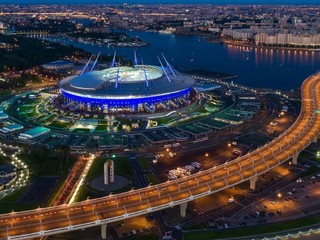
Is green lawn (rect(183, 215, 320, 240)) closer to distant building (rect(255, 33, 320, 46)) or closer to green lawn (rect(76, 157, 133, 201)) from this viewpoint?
green lawn (rect(76, 157, 133, 201))

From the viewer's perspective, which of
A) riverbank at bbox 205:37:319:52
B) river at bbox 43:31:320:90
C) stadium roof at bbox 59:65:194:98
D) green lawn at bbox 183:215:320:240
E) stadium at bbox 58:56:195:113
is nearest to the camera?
green lawn at bbox 183:215:320:240

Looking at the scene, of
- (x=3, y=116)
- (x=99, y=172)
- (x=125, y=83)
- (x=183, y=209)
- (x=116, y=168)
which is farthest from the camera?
(x=125, y=83)

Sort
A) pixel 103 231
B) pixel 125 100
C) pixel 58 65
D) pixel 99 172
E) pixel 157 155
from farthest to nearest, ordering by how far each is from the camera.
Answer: pixel 58 65 → pixel 125 100 → pixel 157 155 → pixel 99 172 → pixel 103 231

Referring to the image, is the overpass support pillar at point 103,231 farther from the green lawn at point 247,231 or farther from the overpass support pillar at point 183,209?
the overpass support pillar at point 183,209

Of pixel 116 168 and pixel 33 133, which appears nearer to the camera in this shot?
pixel 116 168

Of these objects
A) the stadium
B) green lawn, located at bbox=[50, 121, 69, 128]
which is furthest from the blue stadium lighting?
green lawn, located at bbox=[50, 121, 69, 128]

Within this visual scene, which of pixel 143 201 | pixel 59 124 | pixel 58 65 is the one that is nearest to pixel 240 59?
pixel 58 65

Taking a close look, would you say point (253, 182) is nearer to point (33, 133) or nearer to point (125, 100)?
point (125, 100)

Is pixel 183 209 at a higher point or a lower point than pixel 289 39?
lower
